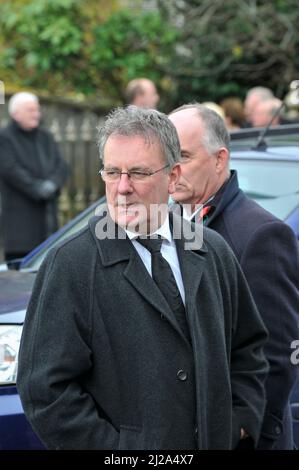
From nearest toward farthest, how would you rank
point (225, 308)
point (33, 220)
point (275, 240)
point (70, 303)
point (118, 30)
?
point (70, 303)
point (225, 308)
point (275, 240)
point (33, 220)
point (118, 30)

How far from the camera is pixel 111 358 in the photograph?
8.13ft

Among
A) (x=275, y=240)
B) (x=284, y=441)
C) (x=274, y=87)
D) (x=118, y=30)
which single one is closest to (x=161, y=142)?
(x=275, y=240)

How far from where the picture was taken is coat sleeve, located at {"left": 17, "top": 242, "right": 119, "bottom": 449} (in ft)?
7.98

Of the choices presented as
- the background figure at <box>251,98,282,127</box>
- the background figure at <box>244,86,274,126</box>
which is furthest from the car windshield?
the background figure at <box>244,86,274,126</box>

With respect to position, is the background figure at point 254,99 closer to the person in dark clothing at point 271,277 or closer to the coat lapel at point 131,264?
the person in dark clothing at point 271,277

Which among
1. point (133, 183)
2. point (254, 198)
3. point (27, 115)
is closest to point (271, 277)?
point (133, 183)

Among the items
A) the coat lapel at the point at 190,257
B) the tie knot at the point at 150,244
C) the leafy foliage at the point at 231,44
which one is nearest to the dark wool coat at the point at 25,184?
the leafy foliage at the point at 231,44

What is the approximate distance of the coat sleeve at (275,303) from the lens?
3.02 metres

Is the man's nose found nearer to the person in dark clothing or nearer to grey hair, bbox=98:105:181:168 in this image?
grey hair, bbox=98:105:181:168

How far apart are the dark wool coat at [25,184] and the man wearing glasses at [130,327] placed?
573cm

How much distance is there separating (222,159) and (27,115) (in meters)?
5.20

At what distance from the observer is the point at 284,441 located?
3102 millimetres

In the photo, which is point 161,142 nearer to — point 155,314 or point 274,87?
point 155,314

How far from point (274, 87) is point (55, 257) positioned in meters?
10.3
